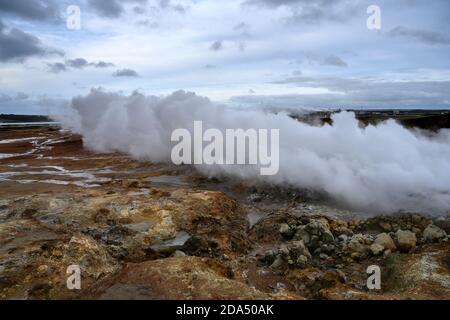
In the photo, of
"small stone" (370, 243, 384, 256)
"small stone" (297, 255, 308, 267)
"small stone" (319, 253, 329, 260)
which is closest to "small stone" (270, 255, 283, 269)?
"small stone" (297, 255, 308, 267)

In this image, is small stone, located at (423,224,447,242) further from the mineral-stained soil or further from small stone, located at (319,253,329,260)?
small stone, located at (319,253,329,260)

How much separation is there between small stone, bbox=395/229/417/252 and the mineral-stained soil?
1.0 inches

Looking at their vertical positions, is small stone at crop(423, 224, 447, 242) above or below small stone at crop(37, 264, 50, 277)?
above

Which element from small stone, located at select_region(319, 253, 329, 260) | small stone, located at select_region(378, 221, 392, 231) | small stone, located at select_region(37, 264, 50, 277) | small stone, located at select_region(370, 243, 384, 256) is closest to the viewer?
small stone, located at select_region(37, 264, 50, 277)

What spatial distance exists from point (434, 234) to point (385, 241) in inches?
58.4

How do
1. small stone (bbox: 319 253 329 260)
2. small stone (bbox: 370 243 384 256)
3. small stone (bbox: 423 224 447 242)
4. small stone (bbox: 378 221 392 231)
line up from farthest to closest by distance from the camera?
small stone (bbox: 378 221 392 231) < small stone (bbox: 423 224 447 242) < small stone (bbox: 319 253 329 260) < small stone (bbox: 370 243 384 256)

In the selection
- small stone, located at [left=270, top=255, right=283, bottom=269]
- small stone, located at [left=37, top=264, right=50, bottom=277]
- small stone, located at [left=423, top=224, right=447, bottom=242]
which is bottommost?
small stone, located at [left=270, top=255, right=283, bottom=269]

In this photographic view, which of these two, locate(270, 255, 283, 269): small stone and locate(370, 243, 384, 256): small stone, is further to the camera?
locate(370, 243, 384, 256): small stone

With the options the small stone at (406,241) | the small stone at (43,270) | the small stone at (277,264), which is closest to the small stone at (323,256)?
the small stone at (277,264)

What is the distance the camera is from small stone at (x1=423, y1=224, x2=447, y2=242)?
1072 cm

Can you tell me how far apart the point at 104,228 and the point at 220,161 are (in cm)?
923

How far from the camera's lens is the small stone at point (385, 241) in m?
10.4

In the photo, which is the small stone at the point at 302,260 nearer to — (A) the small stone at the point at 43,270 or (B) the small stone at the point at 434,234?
(B) the small stone at the point at 434,234

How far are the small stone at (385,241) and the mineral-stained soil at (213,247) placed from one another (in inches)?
1.2
